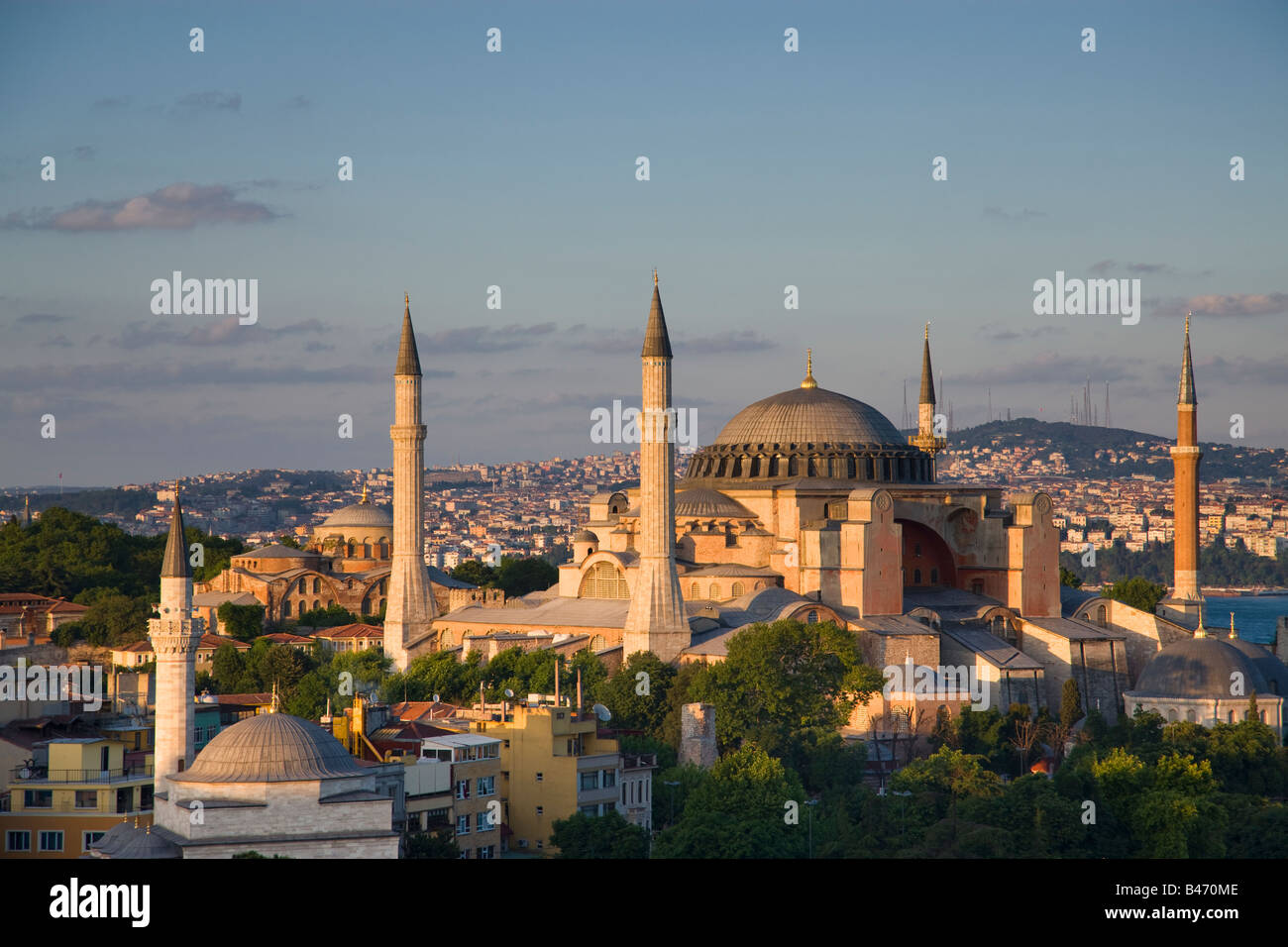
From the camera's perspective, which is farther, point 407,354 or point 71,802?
point 407,354

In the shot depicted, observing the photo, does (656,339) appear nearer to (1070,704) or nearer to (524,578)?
(1070,704)

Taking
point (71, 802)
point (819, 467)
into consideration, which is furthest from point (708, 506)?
point (71, 802)

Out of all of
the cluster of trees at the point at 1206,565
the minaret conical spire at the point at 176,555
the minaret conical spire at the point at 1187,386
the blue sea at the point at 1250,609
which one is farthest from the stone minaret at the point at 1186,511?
the cluster of trees at the point at 1206,565

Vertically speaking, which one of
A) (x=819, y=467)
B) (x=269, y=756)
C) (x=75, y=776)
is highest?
(x=819, y=467)

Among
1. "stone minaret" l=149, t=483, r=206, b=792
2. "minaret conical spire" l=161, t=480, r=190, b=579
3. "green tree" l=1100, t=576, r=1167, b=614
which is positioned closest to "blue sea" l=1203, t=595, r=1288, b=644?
"green tree" l=1100, t=576, r=1167, b=614

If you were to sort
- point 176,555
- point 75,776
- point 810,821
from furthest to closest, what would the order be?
point 176,555 → point 810,821 → point 75,776
